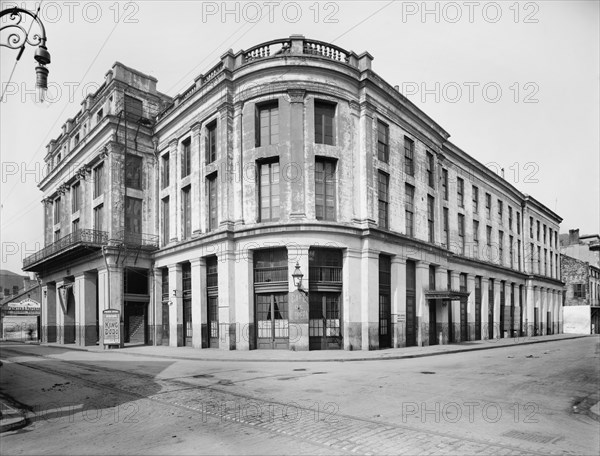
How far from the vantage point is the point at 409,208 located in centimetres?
3020

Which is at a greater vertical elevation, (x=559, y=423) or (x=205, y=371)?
(x=559, y=423)

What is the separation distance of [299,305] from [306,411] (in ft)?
45.2

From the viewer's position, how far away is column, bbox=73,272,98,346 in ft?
110

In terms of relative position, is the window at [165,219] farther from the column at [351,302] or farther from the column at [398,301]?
the column at [398,301]

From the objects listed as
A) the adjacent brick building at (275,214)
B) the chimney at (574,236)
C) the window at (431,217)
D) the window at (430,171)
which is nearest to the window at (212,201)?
the adjacent brick building at (275,214)

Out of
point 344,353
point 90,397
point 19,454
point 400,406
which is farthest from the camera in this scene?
point 344,353

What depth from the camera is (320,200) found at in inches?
964

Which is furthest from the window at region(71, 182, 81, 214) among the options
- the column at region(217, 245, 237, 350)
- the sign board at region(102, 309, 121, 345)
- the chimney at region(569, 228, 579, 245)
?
the chimney at region(569, 228, 579, 245)

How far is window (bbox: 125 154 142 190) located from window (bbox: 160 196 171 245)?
2.39 metres

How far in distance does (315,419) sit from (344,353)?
13838 millimetres

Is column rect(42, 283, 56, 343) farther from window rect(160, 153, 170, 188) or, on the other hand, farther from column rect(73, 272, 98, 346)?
window rect(160, 153, 170, 188)

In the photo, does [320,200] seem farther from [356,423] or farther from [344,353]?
[356,423]

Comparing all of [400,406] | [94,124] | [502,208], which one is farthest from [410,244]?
[94,124]

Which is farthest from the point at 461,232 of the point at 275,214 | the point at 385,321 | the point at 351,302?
the point at 275,214
